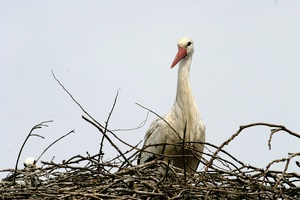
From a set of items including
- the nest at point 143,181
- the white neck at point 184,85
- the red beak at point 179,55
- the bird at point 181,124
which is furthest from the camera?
the red beak at point 179,55

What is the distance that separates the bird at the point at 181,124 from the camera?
7.25 m

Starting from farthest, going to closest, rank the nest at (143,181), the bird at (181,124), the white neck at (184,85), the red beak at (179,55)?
1. the red beak at (179,55)
2. the white neck at (184,85)
3. the bird at (181,124)
4. the nest at (143,181)

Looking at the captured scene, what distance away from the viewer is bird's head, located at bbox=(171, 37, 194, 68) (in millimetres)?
7723

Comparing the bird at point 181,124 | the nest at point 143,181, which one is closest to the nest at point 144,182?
the nest at point 143,181

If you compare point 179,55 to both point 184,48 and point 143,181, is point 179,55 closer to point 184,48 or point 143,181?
point 184,48

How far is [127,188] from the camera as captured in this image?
4977 mm

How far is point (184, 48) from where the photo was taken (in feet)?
25.6

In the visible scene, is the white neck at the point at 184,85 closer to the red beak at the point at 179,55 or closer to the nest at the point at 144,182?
the red beak at the point at 179,55

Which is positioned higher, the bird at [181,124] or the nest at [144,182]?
the bird at [181,124]

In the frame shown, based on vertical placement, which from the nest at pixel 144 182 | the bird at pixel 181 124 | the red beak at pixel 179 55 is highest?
the red beak at pixel 179 55

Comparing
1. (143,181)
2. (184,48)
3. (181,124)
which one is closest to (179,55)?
(184,48)

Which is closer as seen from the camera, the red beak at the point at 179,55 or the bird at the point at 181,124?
the bird at the point at 181,124

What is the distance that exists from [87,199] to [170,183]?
1.55 ft

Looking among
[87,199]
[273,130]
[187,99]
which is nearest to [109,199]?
[87,199]
